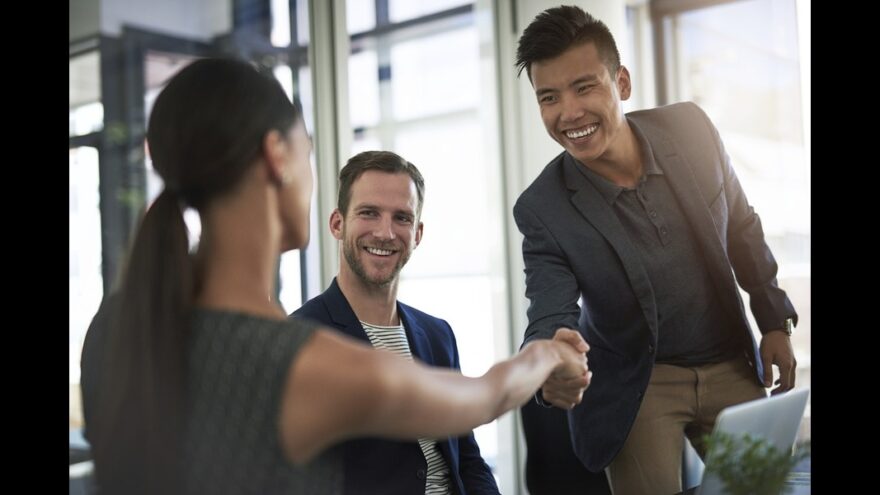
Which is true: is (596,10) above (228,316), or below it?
above

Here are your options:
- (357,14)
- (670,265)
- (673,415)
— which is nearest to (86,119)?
(357,14)

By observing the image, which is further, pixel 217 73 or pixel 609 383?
pixel 609 383

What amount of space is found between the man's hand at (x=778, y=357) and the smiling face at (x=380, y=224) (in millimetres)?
814

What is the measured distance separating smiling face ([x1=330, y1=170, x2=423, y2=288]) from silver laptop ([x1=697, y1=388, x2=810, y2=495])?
75 centimetres

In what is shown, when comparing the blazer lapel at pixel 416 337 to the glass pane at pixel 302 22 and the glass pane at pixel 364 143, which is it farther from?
the glass pane at pixel 302 22

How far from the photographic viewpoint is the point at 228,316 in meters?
0.85

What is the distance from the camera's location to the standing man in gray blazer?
1.71 m

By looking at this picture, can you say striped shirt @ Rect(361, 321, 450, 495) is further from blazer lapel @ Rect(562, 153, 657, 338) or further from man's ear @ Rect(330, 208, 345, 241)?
blazer lapel @ Rect(562, 153, 657, 338)

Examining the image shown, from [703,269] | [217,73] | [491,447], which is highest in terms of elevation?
[217,73]
